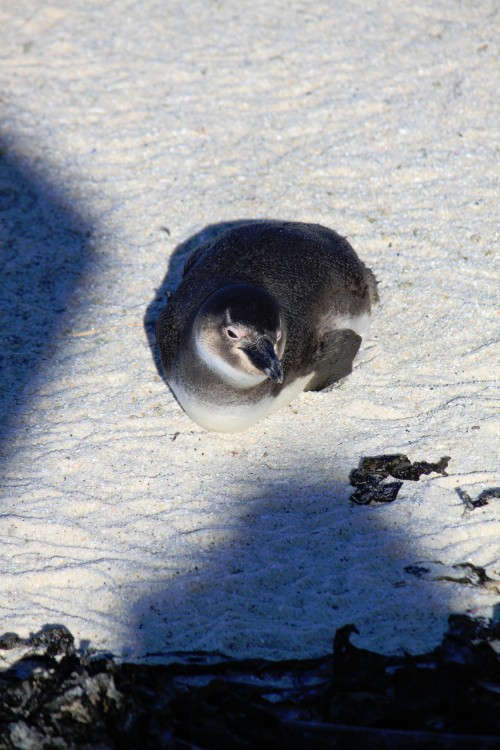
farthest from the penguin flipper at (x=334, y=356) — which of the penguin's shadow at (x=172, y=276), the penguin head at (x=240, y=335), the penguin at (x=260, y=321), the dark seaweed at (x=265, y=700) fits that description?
the dark seaweed at (x=265, y=700)

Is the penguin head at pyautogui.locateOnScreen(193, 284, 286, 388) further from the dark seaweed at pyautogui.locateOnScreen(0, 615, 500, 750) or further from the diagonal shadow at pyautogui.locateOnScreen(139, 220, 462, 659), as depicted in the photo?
the dark seaweed at pyautogui.locateOnScreen(0, 615, 500, 750)

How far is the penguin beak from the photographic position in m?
3.75

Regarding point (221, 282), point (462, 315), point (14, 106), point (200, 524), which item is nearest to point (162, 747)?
point (200, 524)

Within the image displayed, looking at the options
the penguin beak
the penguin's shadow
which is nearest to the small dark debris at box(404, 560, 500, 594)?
the penguin beak

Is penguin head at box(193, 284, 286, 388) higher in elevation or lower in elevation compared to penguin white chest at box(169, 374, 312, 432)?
higher

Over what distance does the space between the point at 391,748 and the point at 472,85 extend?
5559mm

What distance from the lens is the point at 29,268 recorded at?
5617 mm

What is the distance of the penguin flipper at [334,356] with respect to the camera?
4.52 metres

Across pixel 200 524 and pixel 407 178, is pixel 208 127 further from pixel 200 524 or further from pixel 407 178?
pixel 200 524

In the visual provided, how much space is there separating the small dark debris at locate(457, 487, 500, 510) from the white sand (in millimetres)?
44

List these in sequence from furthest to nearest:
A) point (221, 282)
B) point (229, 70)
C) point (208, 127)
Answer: point (229, 70), point (208, 127), point (221, 282)

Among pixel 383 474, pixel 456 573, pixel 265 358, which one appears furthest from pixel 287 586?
pixel 265 358

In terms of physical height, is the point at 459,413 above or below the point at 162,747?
below

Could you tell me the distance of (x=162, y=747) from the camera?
2932mm
